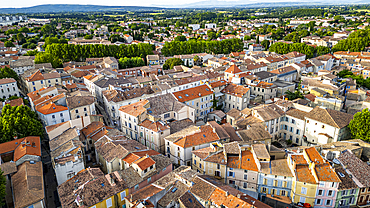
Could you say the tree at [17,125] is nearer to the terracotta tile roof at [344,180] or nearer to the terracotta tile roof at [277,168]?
the terracotta tile roof at [277,168]

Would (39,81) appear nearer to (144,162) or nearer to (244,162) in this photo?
(144,162)

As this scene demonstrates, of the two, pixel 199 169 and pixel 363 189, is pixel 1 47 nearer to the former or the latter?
pixel 199 169

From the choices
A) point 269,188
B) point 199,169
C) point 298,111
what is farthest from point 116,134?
point 298,111

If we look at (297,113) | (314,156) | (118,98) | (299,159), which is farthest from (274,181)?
(118,98)

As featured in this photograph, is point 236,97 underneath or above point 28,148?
underneath

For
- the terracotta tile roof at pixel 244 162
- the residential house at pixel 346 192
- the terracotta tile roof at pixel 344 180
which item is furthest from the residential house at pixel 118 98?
the residential house at pixel 346 192
